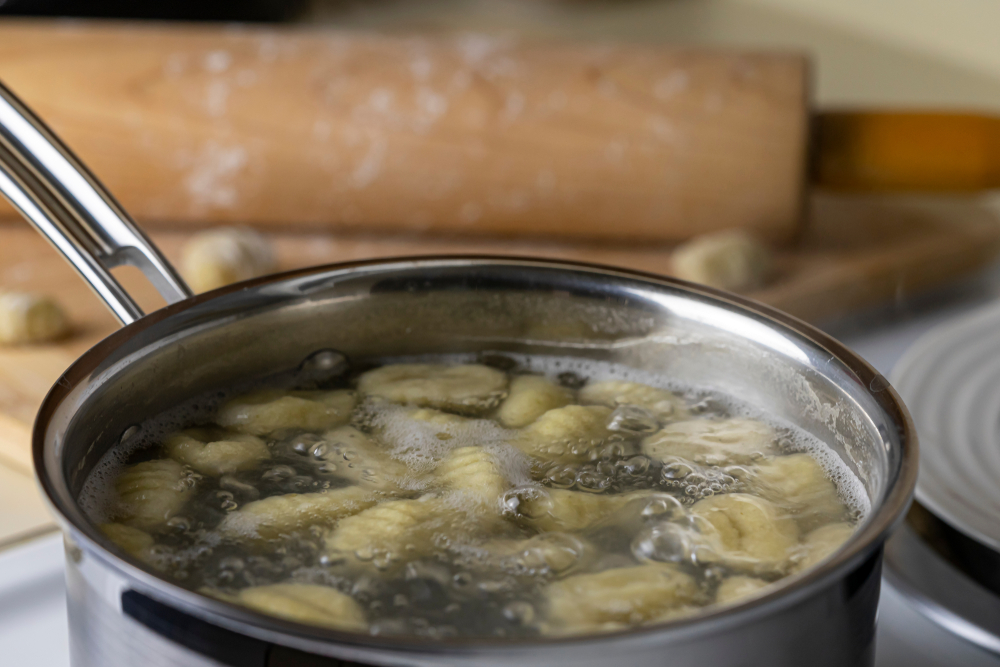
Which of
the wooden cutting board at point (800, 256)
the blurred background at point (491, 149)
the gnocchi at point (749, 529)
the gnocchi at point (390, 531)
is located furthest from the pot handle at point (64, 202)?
the blurred background at point (491, 149)

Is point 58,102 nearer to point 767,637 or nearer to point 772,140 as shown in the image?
point 772,140

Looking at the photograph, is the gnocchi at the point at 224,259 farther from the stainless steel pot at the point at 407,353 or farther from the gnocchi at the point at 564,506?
the gnocchi at the point at 564,506

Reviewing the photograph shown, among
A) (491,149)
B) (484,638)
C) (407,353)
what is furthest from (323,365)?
(491,149)

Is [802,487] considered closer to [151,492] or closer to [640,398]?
[640,398]

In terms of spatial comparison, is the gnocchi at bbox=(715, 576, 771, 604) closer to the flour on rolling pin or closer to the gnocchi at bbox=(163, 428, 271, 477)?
the gnocchi at bbox=(163, 428, 271, 477)

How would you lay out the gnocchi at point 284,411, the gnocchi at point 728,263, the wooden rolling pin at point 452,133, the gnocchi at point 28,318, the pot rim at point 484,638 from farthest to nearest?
the wooden rolling pin at point 452,133, the gnocchi at point 728,263, the gnocchi at point 28,318, the gnocchi at point 284,411, the pot rim at point 484,638

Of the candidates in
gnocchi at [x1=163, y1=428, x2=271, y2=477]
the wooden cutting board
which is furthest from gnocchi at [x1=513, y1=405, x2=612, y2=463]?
the wooden cutting board

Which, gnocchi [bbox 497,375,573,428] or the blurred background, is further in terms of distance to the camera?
the blurred background
